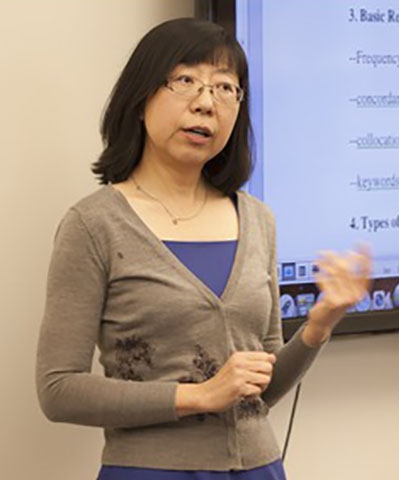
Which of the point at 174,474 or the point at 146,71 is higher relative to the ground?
the point at 146,71

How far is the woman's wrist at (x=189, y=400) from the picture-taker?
1.25 m

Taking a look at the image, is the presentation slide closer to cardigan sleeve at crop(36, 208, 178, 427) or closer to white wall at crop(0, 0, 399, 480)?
white wall at crop(0, 0, 399, 480)

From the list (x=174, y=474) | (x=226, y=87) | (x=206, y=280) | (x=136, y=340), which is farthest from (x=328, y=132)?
(x=174, y=474)

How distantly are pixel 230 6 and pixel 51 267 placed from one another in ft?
2.36

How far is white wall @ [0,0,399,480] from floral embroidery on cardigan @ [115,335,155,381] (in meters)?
0.42

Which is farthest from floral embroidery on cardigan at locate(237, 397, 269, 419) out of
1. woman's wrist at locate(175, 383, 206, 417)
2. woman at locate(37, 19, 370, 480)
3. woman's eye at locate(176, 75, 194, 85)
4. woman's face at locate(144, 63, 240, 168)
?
woman's eye at locate(176, 75, 194, 85)

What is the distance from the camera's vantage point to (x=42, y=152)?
167 centimetres

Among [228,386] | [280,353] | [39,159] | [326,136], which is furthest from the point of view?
[326,136]

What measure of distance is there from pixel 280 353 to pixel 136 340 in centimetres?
28

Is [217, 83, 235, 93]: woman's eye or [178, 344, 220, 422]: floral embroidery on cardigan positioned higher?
[217, 83, 235, 93]: woman's eye

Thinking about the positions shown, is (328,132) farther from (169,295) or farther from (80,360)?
(80,360)

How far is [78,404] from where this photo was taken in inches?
49.3

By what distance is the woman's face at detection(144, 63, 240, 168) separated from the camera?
4.38 feet

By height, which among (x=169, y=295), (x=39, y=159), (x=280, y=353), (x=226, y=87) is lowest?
(x=280, y=353)
